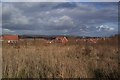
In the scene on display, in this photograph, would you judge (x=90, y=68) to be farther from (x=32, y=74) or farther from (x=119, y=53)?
(x=119, y=53)

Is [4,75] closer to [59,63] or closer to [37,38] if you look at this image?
[59,63]

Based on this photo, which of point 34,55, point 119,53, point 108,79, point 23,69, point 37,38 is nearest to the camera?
point 108,79

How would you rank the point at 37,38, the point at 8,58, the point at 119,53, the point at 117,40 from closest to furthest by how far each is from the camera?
the point at 8,58 < the point at 119,53 < the point at 117,40 < the point at 37,38

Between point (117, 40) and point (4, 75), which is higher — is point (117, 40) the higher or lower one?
the higher one

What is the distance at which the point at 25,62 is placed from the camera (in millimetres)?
9414

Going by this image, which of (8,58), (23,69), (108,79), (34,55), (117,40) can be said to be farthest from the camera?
(117,40)

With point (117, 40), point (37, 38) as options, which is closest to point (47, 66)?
point (117, 40)

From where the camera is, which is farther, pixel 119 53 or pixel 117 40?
pixel 117 40

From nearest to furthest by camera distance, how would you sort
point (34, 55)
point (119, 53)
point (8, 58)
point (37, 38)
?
point (8, 58) < point (34, 55) < point (119, 53) < point (37, 38)

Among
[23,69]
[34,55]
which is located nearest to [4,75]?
[23,69]

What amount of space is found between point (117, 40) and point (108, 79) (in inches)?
274

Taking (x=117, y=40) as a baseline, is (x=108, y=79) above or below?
below

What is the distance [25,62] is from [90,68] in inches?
77.8

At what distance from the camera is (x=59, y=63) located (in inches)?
358
